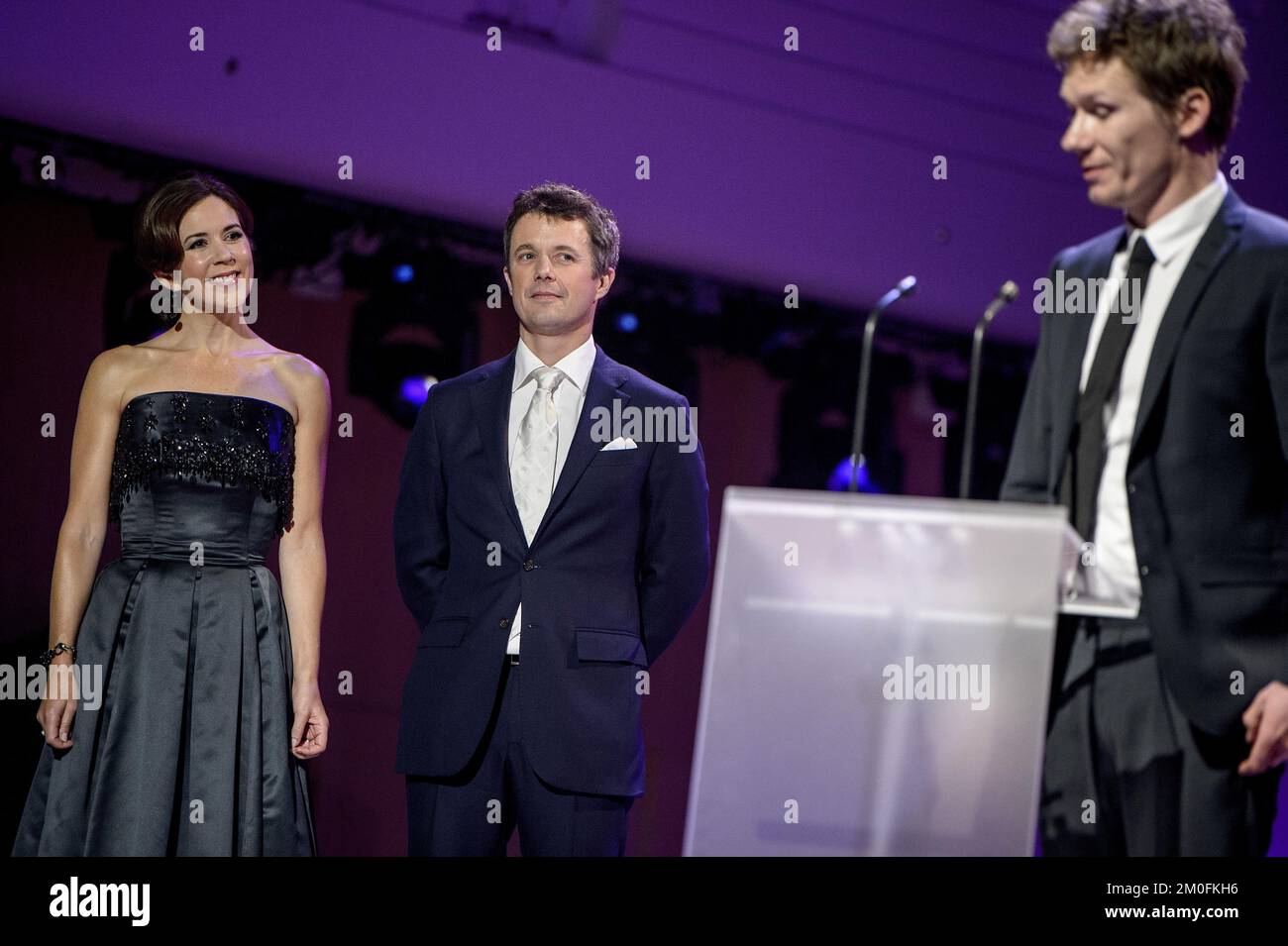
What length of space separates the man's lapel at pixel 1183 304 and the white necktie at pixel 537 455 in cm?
116

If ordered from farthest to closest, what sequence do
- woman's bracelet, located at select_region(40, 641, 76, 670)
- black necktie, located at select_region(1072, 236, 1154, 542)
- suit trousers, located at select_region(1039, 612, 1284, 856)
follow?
woman's bracelet, located at select_region(40, 641, 76, 670) → black necktie, located at select_region(1072, 236, 1154, 542) → suit trousers, located at select_region(1039, 612, 1284, 856)

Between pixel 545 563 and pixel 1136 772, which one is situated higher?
pixel 545 563

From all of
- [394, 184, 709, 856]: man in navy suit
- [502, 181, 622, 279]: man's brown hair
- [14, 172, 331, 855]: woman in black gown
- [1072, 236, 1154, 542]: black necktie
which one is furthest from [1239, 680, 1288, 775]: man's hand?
[14, 172, 331, 855]: woman in black gown

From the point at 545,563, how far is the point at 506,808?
0.48m

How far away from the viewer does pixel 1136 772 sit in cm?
207

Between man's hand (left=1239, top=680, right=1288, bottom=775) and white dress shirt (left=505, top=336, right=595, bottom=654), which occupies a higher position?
white dress shirt (left=505, top=336, right=595, bottom=654)

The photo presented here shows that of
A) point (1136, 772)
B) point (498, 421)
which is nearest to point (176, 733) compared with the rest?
point (498, 421)

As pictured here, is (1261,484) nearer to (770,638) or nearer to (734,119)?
(770,638)

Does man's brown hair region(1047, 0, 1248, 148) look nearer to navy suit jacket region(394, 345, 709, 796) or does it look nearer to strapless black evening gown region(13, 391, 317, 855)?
navy suit jacket region(394, 345, 709, 796)

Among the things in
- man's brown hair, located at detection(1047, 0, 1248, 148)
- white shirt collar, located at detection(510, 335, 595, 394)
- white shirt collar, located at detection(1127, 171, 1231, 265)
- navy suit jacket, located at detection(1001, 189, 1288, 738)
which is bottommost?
navy suit jacket, located at detection(1001, 189, 1288, 738)

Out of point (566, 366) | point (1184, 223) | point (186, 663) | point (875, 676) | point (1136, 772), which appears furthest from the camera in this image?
point (566, 366)

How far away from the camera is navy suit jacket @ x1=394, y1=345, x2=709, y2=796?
263cm

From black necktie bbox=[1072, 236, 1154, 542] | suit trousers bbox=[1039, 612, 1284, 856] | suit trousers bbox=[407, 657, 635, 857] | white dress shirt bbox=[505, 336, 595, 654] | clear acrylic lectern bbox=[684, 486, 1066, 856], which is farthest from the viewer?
white dress shirt bbox=[505, 336, 595, 654]

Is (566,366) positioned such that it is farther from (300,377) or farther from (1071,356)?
(1071,356)
